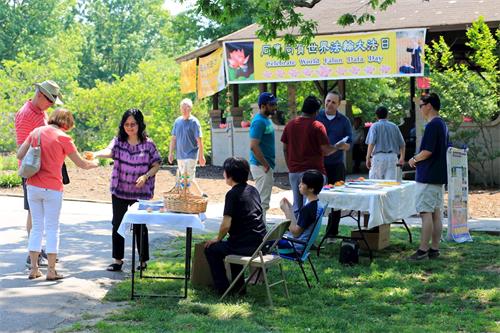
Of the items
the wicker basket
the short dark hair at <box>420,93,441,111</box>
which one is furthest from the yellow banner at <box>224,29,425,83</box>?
the wicker basket

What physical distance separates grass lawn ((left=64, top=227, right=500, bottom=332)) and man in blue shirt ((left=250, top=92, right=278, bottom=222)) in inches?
49.5

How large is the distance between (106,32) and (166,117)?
40.6m

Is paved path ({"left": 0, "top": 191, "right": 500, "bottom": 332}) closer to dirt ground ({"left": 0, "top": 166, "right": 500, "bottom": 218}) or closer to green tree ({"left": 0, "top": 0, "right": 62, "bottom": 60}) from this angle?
dirt ground ({"left": 0, "top": 166, "right": 500, "bottom": 218})

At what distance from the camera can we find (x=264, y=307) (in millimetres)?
7219

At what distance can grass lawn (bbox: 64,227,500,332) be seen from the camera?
21.5ft

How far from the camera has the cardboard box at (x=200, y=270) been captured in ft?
25.9

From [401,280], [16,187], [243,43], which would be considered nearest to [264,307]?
[401,280]

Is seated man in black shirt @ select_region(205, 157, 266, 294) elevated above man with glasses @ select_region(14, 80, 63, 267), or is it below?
below

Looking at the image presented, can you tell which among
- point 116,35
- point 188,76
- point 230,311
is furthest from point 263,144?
point 116,35

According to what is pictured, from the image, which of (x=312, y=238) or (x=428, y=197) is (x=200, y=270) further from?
(x=428, y=197)

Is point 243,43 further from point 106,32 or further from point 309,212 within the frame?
point 106,32

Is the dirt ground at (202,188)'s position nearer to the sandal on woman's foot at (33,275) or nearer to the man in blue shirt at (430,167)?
the man in blue shirt at (430,167)

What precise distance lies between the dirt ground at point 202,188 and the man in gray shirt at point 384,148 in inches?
83.5

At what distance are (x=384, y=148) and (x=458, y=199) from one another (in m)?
1.77
